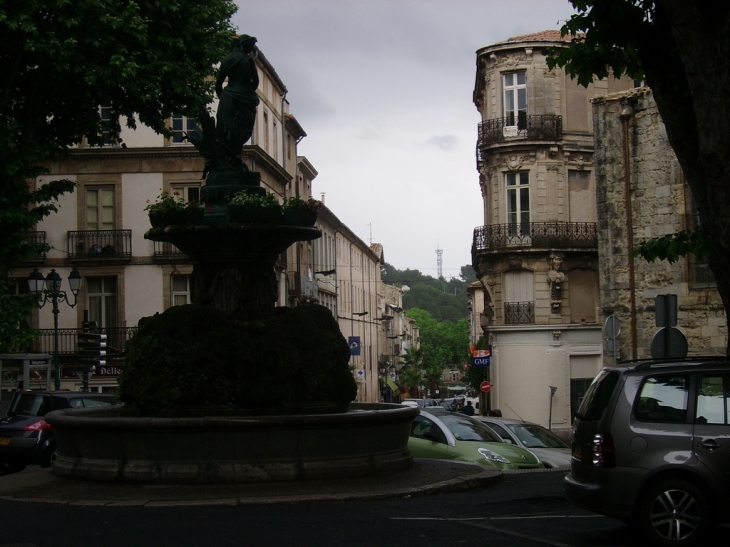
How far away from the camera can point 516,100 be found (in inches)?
1640

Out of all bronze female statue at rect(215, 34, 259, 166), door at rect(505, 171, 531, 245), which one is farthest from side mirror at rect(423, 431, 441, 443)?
door at rect(505, 171, 531, 245)

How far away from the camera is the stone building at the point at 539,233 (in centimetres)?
4088

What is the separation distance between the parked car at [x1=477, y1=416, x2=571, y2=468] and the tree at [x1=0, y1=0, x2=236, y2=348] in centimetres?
857

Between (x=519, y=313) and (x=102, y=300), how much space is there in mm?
16150

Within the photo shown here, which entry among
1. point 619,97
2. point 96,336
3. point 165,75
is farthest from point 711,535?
point 96,336

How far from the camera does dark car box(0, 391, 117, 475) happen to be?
61.8 feet

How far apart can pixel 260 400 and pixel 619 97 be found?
17.4 m

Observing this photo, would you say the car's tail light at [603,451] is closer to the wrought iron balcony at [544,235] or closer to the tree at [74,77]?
the tree at [74,77]

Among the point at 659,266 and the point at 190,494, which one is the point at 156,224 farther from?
the point at 659,266

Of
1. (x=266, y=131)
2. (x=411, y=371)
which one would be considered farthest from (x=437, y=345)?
(x=266, y=131)

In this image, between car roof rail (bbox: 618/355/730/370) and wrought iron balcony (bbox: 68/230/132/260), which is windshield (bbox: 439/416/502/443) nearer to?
car roof rail (bbox: 618/355/730/370)

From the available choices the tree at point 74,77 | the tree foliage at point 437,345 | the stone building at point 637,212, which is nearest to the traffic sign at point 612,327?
the stone building at point 637,212

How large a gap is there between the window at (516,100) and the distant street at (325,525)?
31.6 meters

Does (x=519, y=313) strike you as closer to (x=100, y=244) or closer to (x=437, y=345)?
(x=100, y=244)
